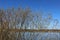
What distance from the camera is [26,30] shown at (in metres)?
4.77

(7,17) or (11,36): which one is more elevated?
(7,17)

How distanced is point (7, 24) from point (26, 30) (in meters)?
0.81

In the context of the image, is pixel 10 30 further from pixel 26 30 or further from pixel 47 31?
pixel 47 31

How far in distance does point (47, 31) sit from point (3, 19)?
1740mm

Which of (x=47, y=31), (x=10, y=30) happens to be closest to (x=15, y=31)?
(x=10, y=30)

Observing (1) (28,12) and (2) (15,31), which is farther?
(1) (28,12)

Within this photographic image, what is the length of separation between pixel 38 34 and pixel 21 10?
3.85 feet

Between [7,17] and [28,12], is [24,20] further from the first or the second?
[7,17]

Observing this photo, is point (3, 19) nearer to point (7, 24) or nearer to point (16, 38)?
point (7, 24)

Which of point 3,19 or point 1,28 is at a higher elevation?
point 3,19

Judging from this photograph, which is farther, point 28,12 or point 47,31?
point 28,12

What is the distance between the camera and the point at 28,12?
205 inches

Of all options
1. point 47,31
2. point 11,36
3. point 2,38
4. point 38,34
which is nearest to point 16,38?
point 11,36

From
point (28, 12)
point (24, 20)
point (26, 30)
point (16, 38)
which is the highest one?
point (28, 12)
